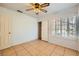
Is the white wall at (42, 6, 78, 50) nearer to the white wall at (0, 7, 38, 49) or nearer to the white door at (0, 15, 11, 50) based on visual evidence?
the white wall at (0, 7, 38, 49)

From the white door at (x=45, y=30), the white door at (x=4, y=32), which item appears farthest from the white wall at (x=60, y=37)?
the white door at (x=4, y=32)

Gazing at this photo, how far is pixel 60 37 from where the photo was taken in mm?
1721

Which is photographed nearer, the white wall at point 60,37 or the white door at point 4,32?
the white wall at point 60,37

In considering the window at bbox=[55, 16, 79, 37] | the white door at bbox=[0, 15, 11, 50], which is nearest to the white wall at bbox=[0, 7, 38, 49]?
the white door at bbox=[0, 15, 11, 50]

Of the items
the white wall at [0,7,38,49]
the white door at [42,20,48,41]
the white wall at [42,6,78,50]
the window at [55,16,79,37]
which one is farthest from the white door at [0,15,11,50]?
the window at [55,16,79,37]

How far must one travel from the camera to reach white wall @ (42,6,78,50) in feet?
5.36

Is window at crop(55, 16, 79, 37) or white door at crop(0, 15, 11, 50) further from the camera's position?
white door at crop(0, 15, 11, 50)

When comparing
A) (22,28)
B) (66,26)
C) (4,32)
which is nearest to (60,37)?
(66,26)

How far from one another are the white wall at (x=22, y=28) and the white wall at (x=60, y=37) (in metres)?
0.30

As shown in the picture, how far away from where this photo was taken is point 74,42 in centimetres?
168

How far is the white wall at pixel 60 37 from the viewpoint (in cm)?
163

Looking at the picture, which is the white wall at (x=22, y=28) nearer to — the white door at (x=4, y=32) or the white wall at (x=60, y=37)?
the white door at (x=4, y=32)

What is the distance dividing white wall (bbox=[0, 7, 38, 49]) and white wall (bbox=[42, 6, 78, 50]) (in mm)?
296

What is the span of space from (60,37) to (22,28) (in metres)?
0.79
